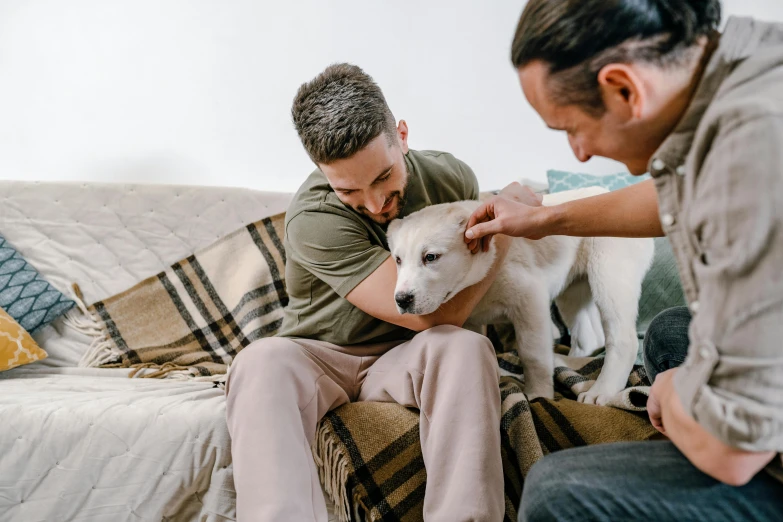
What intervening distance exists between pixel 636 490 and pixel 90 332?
1976 mm

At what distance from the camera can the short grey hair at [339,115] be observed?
139 cm

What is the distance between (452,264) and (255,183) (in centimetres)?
141

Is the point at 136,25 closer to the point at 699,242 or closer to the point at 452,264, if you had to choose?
the point at 452,264

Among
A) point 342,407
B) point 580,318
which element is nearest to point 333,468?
point 342,407

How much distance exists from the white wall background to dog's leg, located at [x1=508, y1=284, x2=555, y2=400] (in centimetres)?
117

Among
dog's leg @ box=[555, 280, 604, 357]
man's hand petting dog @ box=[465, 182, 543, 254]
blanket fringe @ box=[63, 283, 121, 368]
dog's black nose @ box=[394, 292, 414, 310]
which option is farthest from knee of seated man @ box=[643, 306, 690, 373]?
blanket fringe @ box=[63, 283, 121, 368]

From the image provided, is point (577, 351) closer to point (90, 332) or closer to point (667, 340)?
point (667, 340)

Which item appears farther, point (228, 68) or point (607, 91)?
point (228, 68)

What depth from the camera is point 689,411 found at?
0.68 m

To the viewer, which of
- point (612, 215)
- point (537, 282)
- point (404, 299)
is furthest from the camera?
point (537, 282)

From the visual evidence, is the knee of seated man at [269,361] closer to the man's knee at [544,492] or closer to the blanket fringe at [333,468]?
the blanket fringe at [333,468]

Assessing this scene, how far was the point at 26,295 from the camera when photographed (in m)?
2.08

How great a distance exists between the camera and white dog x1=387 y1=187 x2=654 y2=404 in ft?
5.01

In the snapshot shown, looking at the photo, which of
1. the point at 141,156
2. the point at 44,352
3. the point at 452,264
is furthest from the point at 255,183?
the point at 452,264
